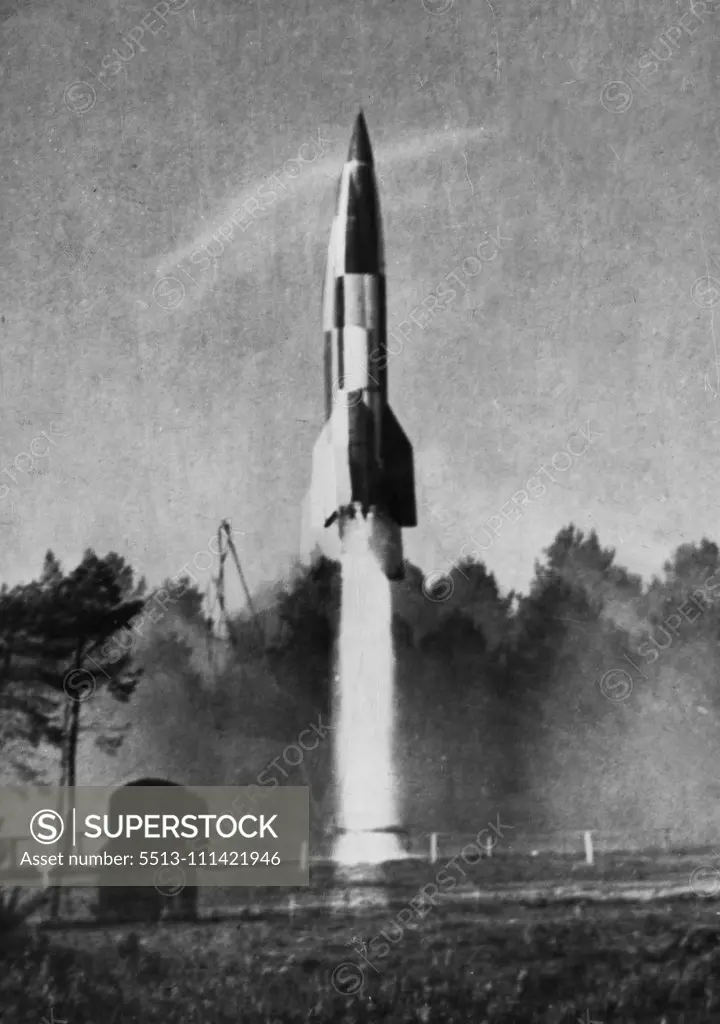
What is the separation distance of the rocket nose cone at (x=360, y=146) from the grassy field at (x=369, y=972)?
137 inches

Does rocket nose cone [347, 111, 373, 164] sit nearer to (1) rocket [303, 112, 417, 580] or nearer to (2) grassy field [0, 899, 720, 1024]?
(1) rocket [303, 112, 417, 580]

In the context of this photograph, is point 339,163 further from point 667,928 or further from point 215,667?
point 667,928

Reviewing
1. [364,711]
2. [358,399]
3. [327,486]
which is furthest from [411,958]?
[358,399]

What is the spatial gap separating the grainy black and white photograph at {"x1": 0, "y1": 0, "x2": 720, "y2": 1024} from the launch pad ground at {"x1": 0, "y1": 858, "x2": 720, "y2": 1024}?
0.05 ft

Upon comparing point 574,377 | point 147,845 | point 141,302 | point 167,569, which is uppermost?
point 141,302

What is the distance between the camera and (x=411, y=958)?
4.63 metres

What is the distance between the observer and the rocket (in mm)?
4949

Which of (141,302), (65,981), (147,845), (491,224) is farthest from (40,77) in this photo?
(65,981)

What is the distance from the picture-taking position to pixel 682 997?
4633 millimetres

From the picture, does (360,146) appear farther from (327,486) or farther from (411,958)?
(411,958)

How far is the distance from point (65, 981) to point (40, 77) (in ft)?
13.8

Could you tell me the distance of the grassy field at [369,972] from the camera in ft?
15.1

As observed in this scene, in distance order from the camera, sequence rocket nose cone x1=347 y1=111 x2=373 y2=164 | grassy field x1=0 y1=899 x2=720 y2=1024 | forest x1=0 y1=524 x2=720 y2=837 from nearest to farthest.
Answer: grassy field x1=0 y1=899 x2=720 y2=1024, forest x1=0 y1=524 x2=720 y2=837, rocket nose cone x1=347 y1=111 x2=373 y2=164

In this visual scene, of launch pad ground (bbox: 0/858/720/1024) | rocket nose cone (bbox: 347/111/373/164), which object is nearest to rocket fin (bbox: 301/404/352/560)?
rocket nose cone (bbox: 347/111/373/164)
